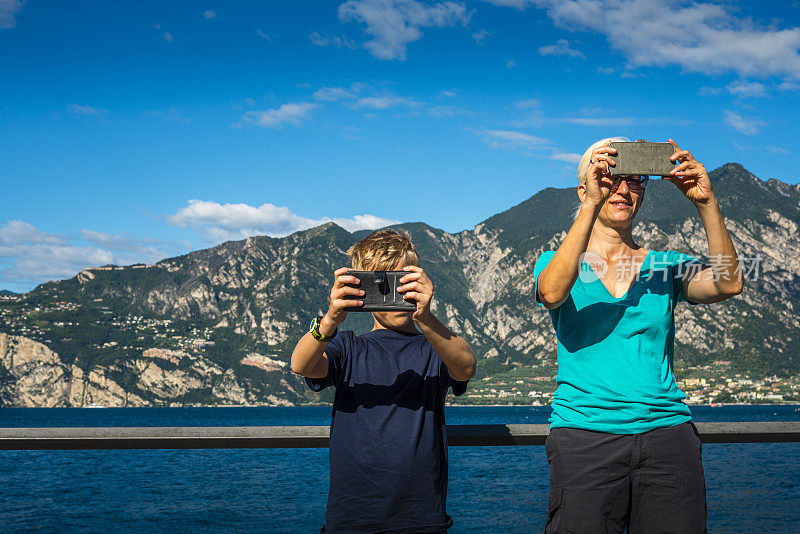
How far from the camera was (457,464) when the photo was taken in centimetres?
4722

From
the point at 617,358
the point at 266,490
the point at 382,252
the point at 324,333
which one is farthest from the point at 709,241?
the point at 266,490

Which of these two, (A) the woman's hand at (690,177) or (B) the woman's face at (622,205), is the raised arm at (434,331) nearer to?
(B) the woman's face at (622,205)

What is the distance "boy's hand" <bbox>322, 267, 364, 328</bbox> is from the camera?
208 centimetres

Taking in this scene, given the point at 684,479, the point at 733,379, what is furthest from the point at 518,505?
the point at 733,379

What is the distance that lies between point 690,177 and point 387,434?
4.61ft

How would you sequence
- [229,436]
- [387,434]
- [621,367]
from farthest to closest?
[229,436] < [387,434] < [621,367]

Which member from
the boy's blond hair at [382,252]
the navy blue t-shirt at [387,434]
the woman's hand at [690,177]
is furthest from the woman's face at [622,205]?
the navy blue t-shirt at [387,434]

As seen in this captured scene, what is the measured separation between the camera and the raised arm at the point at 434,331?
2105 millimetres

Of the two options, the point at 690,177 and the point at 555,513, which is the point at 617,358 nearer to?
the point at 555,513

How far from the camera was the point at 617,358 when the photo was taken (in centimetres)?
221

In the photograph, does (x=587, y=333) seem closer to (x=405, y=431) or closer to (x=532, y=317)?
(x=405, y=431)

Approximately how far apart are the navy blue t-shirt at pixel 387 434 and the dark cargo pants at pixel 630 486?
0.46m

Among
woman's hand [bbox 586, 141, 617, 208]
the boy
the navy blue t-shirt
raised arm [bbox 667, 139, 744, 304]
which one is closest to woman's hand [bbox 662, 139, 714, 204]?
raised arm [bbox 667, 139, 744, 304]

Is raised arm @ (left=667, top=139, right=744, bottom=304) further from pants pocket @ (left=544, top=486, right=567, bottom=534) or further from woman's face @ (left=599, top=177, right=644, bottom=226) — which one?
pants pocket @ (left=544, top=486, right=567, bottom=534)
